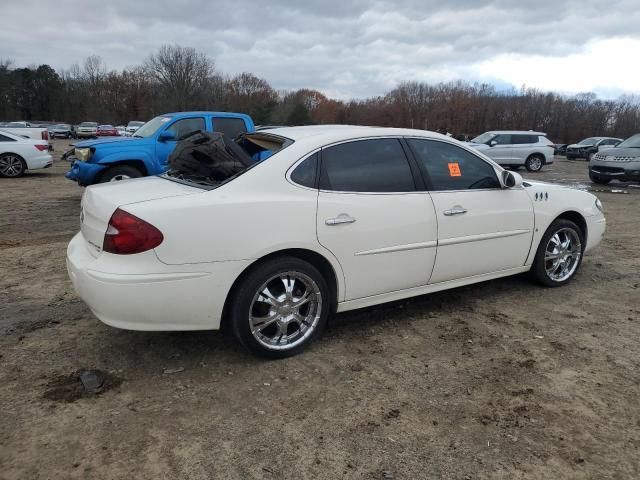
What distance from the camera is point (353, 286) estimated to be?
3.64 meters

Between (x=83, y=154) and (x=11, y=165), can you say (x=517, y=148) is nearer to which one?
(x=83, y=154)

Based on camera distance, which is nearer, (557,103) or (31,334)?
(31,334)

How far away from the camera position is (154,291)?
2990 millimetres

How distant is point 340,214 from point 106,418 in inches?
75.3

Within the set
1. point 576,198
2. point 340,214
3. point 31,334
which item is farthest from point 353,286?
point 576,198

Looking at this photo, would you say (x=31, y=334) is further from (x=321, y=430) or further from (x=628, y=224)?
(x=628, y=224)

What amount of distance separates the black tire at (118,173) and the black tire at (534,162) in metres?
16.7

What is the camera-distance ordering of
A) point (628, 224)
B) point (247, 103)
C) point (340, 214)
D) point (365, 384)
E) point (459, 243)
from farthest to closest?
point (247, 103)
point (628, 224)
point (459, 243)
point (340, 214)
point (365, 384)

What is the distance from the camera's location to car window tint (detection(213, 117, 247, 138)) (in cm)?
945

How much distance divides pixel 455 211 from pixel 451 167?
0.41 meters

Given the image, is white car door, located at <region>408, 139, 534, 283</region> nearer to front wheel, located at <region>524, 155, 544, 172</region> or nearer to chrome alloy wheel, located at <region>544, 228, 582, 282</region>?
chrome alloy wheel, located at <region>544, 228, 582, 282</region>

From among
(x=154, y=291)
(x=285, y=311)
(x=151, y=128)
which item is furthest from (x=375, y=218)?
(x=151, y=128)

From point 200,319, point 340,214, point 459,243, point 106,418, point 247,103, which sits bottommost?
point 106,418

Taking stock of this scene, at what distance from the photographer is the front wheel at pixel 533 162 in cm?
2058
